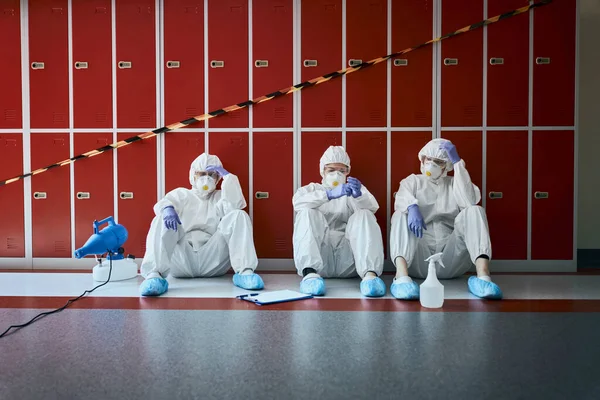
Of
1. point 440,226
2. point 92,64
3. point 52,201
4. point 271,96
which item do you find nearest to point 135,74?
point 92,64

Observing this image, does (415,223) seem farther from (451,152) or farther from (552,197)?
(552,197)

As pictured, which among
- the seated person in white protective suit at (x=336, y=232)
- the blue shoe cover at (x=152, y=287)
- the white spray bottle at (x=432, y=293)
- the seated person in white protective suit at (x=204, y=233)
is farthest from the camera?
the seated person in white protective suit at (x=204, y=233)

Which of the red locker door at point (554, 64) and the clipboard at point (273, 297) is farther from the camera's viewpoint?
the red locker door at point (554, 64)

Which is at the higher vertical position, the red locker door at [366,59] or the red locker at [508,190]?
the red locker door at [366,59]

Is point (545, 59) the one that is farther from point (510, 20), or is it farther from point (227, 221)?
point (227, 221)

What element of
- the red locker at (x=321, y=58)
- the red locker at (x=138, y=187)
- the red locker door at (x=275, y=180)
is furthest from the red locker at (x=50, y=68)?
the red locker at (x=321, y=58)

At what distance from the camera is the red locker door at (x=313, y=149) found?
3959 mm

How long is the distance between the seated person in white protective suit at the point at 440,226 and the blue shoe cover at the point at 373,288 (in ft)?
0.24

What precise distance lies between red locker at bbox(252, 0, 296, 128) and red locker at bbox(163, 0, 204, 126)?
1.51 feet

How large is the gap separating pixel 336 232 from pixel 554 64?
2.28m

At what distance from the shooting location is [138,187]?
4023mm

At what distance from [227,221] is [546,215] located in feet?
8.51

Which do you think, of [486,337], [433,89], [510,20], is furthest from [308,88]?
[486,337]

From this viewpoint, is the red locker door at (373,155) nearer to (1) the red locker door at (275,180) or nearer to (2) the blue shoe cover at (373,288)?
(1) the red locker door at (275,180)
